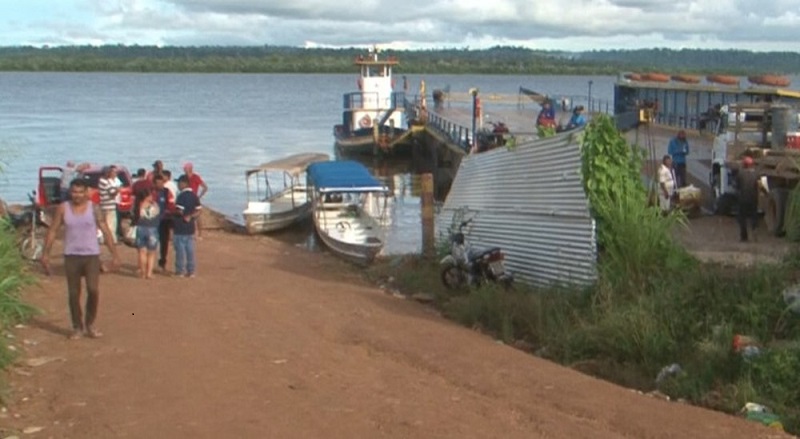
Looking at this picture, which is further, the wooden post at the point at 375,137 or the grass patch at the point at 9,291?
Result: the wooden post at the point at 375,137

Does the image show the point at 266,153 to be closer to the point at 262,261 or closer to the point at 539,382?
the point at 262,261

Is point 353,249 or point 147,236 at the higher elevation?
point 147,236

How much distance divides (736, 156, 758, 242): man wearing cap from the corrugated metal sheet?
3.02 metres

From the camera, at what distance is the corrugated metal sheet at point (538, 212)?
13953mm

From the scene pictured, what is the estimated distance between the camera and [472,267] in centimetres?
1522

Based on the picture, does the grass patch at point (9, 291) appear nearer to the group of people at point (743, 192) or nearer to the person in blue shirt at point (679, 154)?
the group of people at point (743, 192)

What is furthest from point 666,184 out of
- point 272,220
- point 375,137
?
point 375,137

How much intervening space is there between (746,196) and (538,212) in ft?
10.3

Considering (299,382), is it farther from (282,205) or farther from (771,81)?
(771,81)

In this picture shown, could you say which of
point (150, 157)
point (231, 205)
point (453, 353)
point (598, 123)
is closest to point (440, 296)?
point (598, 123)

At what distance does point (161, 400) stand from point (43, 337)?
10.5ft

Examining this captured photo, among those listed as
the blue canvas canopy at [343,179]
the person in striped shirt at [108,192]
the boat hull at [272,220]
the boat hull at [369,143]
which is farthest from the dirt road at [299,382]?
the boat hull at [369,143]

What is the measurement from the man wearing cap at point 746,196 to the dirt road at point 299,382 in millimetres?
4860

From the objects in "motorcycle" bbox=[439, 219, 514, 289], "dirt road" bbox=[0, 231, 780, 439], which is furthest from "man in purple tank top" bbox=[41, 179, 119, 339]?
"motorcycle" bbox=[439, 219, 514, 289]
